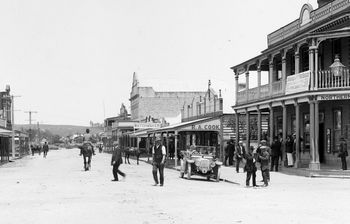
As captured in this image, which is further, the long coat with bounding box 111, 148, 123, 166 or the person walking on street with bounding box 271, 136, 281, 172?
the person walking on street with bounding box 271, 136, 281, 172

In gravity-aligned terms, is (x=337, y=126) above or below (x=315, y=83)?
below

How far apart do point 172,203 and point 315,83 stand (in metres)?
13.5

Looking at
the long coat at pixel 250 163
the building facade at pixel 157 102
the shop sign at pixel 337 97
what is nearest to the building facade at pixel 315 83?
the shop sign at pixel 337 97

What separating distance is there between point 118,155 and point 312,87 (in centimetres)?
910

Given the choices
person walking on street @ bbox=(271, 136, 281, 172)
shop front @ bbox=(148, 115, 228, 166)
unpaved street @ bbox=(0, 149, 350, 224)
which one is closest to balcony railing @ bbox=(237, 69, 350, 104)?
shop front @ bbox=(148, 115, 228, 166)

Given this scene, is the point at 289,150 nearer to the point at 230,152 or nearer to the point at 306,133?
the point at 306,133

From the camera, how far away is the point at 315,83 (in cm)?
2597

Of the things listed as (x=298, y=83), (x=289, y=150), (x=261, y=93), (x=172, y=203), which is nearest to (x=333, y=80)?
(x=298, y=83)

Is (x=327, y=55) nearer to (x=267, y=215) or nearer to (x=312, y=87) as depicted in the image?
(x=312, y=87)

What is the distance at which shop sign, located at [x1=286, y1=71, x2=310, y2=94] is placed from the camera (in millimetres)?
26266

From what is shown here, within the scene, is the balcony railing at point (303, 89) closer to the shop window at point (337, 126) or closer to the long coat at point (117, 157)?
the shop window at point (337, 126)

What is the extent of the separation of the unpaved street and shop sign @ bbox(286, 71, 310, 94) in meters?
6.48

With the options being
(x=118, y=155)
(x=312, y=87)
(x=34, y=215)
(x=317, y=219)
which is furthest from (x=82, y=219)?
(x=312, y=87)

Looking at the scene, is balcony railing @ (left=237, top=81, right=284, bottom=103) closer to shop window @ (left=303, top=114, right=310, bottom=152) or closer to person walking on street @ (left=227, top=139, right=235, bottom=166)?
shop window @ (left=303, top=114, right=310, bottom=152)
